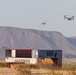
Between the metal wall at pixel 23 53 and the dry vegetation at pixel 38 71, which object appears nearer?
the dry vegetation at pixel 38 71

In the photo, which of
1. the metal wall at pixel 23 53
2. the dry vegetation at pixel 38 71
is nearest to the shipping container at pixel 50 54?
the metal wall at pixel 23 53

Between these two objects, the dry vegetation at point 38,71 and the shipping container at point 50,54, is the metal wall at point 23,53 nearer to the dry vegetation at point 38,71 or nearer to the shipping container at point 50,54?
the shipping container at point 50,54

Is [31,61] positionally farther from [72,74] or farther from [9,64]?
[72,74]

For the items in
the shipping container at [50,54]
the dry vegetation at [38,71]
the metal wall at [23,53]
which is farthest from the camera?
the metal wall at [23,53]

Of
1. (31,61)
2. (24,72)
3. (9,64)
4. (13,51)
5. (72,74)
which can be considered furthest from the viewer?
(13,51)

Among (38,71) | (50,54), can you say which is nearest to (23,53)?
(50,54)

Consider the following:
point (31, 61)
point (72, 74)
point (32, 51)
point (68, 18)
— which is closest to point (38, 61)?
point (31, 61)

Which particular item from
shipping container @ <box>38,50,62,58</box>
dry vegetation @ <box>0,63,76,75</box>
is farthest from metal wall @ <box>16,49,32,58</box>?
dry vegetation @ <box>0,63,76,75</box>

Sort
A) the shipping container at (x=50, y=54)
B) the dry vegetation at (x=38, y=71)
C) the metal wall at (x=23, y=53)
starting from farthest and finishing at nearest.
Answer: the metal wall at (x=23, y=53), the shipping container at (x=50, y=54), the dry vegetation at (x=38, y=71)

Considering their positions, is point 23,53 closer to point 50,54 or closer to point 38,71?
point 50,54

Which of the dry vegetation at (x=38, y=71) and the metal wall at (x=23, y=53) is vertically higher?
the metal wall at (x=23, y=53)

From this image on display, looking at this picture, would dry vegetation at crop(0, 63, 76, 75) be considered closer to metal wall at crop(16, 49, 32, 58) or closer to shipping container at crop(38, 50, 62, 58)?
shipping container at crop(38, 50, 62, 58)
